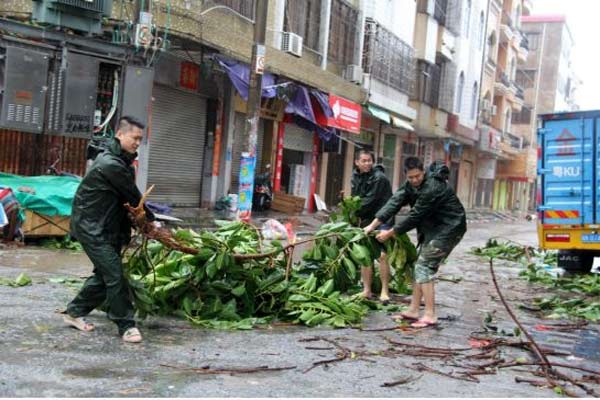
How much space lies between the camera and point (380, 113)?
25938 mm

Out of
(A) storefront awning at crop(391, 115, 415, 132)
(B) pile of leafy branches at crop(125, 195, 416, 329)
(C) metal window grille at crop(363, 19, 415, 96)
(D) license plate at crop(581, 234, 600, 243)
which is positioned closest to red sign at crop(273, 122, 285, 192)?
(C) metal window grille at crop(363, 19, 415, 96)

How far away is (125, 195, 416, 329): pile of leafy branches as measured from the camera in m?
6.28

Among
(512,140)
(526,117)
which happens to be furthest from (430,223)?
(526,117)

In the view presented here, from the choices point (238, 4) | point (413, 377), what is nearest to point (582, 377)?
point (413, 377)

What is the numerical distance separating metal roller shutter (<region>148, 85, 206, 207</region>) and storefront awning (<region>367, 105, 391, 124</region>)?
8674 mm

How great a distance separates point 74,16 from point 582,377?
1051cm

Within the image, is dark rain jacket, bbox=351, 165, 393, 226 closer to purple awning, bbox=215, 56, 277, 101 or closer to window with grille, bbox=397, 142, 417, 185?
purple awning, bbox=215, 56, 277, 101

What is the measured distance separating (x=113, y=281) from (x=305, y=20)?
17.6m

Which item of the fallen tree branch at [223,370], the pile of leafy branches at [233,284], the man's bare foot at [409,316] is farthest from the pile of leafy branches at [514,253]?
the fallen tree branch at [223,370]

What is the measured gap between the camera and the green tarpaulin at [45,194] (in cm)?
1037

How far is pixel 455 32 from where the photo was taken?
117 ft

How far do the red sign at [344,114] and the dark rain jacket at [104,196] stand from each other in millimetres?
15894

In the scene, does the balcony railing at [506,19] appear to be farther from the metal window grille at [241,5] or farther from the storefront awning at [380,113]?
the metal window grille at [241,5]

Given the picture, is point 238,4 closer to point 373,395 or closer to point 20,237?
point 20,237
